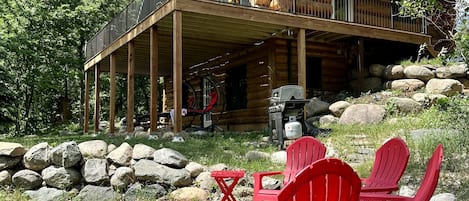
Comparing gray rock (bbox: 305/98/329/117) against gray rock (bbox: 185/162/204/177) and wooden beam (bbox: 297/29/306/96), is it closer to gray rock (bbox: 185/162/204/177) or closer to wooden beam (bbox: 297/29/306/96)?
wooden beam (bbox: 297/29/306/96)

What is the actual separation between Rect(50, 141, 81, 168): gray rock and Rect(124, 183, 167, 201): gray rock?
2.88 ft

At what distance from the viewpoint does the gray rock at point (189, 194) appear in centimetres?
545

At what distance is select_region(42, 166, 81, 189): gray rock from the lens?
18.7ft

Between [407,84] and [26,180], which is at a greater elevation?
[407,84]

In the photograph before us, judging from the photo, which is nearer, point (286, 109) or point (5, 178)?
point (5, 178)

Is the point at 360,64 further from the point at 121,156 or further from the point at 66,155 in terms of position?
the point at 66,155

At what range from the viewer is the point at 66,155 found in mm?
5805

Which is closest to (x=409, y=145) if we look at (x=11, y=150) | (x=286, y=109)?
(x=286, y=109)

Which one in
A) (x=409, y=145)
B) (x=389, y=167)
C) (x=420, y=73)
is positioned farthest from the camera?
(x=420, y=73)

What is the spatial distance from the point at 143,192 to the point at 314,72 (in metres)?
9.24

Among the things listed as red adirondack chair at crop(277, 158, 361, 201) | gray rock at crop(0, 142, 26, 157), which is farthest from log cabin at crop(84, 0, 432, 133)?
red adirondack chair at crop(277, 158, 361, 201)

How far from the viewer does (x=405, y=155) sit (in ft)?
12.5

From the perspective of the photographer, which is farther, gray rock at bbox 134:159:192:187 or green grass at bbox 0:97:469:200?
gray rock at bbox 134:159:192:187

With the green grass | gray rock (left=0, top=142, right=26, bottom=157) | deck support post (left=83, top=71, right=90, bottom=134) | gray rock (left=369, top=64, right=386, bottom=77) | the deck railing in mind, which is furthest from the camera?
deck support post (left=83, top=71, right=90, bottom=134)
